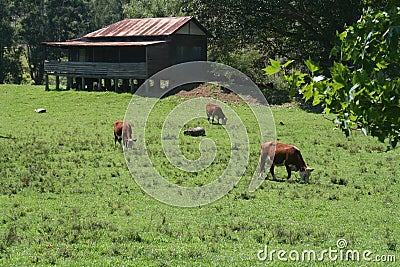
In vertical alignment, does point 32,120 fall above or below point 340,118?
below

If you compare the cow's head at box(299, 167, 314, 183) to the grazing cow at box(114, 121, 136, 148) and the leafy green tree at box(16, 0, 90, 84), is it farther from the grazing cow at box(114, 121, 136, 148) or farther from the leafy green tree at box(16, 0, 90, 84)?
the leafy green tree at box(16, 0, 90, 84)

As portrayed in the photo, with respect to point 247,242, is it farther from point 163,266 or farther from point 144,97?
point 144,97

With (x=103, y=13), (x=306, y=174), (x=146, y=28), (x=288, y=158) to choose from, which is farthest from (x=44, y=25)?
(x=306, y=174)

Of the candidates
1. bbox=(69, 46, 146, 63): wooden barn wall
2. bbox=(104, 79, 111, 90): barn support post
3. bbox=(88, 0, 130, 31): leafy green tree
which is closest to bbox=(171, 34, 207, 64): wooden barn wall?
bbox=(69, 46, 146, 63): wooden barn wall

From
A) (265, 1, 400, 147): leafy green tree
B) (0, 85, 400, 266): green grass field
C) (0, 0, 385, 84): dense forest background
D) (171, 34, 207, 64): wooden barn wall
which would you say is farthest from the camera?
(171, 34, 207, 64): wooden barn wall

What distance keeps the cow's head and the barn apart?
24228mm

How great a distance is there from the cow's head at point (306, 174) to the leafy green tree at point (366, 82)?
1106 cm

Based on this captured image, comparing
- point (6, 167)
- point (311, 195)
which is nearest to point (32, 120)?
point (6, 167)

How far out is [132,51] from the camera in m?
43.4

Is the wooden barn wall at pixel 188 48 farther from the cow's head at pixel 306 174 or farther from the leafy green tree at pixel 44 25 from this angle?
the cow's head at pixel 306 174

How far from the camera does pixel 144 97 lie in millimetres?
36250

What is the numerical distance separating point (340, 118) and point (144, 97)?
32.3 m

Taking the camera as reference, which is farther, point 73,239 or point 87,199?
point 87,199

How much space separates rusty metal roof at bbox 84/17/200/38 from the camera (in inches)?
1606
